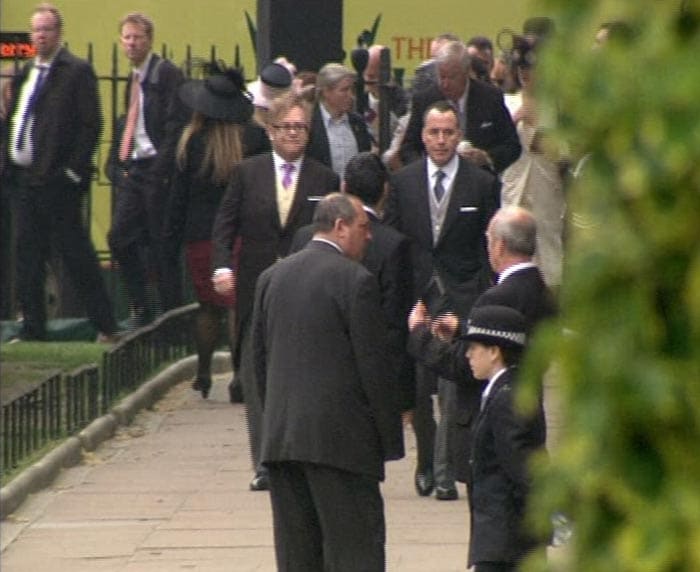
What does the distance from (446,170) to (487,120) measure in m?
1.42

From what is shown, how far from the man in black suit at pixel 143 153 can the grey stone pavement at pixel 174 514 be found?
2314mm

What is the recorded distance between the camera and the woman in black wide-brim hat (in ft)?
42.2


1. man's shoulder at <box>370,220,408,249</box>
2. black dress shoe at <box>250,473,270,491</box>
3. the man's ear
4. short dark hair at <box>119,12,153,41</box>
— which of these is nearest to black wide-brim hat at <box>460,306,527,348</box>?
the man's ear

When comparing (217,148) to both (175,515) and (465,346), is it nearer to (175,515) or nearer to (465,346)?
(175,515)

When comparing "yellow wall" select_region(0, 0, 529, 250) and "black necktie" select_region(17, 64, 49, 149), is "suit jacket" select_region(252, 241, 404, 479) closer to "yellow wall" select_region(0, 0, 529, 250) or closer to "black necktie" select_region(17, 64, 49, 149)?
"black necktie" select_region(17, 64, 49, 149)

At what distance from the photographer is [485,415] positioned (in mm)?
6781

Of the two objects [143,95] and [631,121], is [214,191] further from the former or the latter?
[631,121]

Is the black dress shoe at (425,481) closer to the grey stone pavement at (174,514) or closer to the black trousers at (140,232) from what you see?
the grey stone pavement at (174,514)

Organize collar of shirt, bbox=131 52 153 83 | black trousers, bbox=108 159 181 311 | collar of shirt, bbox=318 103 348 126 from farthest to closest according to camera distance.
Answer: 1. black trousers, bbox=108 159 181 311
2. collar of shirt, bbox=131 52 153 83
3. collar of shirt, bbox=318 103 348 126

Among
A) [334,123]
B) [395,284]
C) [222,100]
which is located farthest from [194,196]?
[395,284]

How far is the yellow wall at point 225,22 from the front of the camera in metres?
17.7

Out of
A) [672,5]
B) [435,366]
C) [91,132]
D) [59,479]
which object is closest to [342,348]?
[435,366]

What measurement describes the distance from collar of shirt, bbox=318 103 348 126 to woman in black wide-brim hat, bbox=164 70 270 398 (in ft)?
2.15

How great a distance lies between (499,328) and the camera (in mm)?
6992
